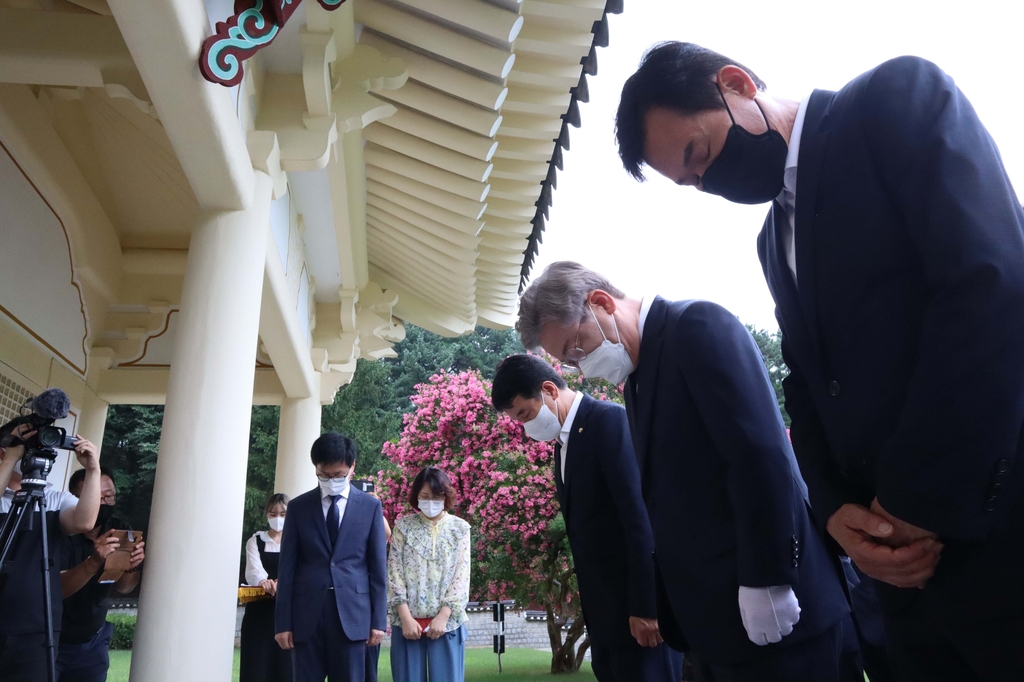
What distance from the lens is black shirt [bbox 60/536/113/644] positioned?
332 centimetres

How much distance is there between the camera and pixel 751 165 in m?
1.49

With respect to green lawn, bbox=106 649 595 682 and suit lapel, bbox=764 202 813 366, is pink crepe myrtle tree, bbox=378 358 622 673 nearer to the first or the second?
green lawn, bbox=106 649 595 682

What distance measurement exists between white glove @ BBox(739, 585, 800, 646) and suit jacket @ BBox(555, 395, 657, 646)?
2.79ft

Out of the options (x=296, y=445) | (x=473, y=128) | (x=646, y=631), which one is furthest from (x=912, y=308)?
(x=296, y=445)

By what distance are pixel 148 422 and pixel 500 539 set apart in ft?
57.4

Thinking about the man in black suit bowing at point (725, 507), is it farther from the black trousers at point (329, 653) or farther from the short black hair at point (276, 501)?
the short black hair at point (276, 501)

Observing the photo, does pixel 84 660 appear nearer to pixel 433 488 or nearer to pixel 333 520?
pixel 333 520

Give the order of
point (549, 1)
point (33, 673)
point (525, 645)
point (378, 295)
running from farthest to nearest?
1. point (525, 645)
2. point (378, 295)
3. point (549, 1)
4. point (33, 673)

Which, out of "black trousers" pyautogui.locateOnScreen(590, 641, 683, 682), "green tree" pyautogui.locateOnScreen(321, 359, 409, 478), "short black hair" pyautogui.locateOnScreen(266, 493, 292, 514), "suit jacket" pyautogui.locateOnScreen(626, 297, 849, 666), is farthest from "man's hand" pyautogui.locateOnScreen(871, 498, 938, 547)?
"green tree" pyautogui.locateOnScreen(321, 359, 409, 478)

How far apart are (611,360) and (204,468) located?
1.52 meters

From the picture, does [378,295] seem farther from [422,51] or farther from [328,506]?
[422,51]

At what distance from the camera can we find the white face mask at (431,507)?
4406 mm

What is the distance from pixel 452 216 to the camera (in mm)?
4617

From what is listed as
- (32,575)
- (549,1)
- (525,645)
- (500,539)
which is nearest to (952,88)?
(549,1)
